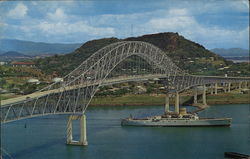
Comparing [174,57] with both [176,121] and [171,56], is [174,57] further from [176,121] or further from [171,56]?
[176,121]

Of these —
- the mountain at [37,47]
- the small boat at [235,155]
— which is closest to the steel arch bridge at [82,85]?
the small boat at [235,155]

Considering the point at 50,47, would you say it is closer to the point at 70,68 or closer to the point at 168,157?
the point at 70,68

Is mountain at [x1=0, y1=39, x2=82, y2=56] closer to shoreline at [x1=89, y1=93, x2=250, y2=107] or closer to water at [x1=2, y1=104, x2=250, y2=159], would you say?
shoreline at [x1=89, y1=93, x2=250, y2=107]

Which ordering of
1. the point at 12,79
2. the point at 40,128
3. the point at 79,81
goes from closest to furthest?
the point at 79,81, the point at 40,128, the point at 12,79

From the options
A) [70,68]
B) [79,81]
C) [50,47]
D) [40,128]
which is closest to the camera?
[79,81]

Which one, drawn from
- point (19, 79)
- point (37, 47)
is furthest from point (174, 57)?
point (19, 79)

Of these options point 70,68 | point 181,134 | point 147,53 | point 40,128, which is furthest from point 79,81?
point 70,68

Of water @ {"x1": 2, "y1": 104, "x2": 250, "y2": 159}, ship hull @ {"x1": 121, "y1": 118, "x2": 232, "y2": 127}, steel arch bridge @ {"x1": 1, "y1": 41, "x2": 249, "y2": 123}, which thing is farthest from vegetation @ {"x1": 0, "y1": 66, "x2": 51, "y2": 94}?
steel arch bridge @ {"x1": 1, "y1": 41, "x2": 249, "y2": 123}
